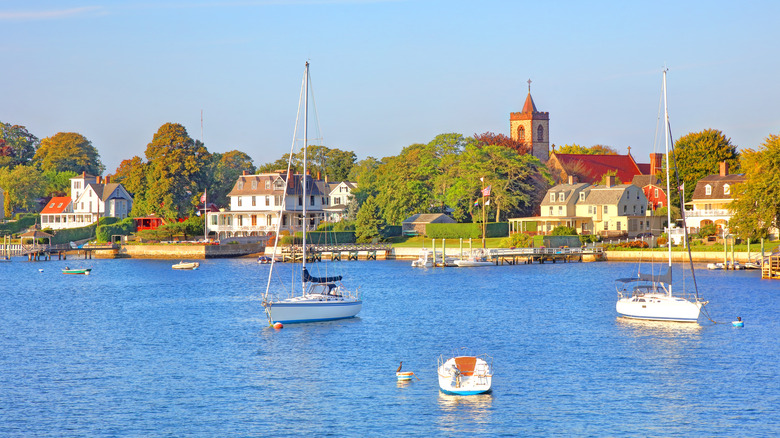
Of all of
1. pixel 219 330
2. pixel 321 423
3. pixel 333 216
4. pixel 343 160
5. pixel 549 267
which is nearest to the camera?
pixel 321 423

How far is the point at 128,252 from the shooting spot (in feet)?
385

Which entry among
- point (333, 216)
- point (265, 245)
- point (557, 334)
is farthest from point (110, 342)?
point (333, 216)

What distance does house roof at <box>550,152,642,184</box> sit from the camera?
149m

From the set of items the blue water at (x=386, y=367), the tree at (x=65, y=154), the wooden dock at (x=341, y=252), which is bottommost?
the blue water at (x=386, y=367)

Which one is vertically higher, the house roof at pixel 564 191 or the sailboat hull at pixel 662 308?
the house roof at pixel 564 191

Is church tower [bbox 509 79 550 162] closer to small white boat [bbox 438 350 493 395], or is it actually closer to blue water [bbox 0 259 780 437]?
blue water [bbox 0 259 780 437]

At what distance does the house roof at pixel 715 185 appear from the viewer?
350 feet

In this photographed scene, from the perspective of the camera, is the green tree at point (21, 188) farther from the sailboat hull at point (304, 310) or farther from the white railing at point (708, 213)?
the sailboat hull at point (304, 310)

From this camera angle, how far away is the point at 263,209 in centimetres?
12281

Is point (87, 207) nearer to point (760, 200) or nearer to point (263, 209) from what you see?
point (263, 209)

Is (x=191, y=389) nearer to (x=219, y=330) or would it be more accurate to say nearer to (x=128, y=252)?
(x=219, y=330)

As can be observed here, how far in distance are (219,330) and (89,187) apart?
332 feet

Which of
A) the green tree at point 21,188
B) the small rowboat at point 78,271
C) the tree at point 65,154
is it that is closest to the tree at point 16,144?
the tree at point 65,154

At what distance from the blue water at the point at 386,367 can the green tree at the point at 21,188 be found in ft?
302
